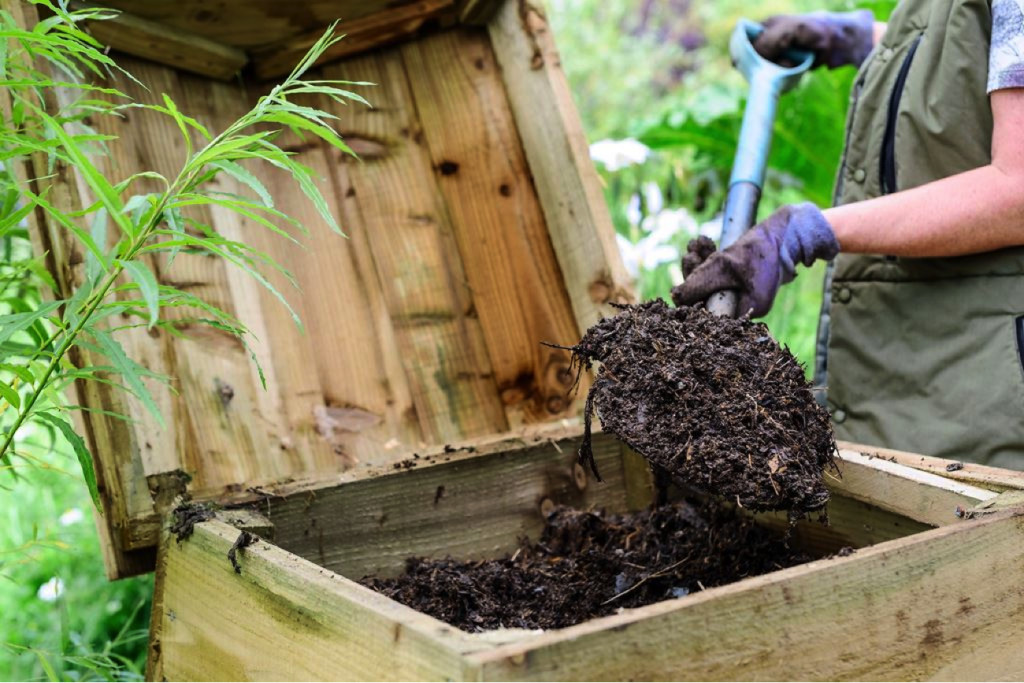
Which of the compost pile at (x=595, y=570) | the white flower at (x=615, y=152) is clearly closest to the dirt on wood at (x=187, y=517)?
the compost pile at (x=595, y=570)

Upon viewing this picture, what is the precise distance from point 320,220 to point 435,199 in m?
0.26


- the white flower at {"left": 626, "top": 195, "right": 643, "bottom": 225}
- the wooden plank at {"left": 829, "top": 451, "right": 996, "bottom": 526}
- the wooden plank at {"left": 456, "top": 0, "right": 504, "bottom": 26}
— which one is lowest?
the wooden plank at {"left": 829, "top": 451, "right": 996, "bottom": 526}

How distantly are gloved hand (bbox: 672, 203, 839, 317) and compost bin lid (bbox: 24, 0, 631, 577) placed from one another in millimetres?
321

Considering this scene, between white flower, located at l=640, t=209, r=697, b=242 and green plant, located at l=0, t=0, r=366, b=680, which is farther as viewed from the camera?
white flower, located at l=640, t=209, r=697, b=242

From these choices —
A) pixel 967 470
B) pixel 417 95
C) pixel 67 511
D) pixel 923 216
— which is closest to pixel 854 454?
pixel 967 470

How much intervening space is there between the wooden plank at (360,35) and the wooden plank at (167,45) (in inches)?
2.3

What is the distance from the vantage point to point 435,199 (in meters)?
2.22

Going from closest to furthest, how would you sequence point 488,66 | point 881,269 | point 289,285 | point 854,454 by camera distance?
point 854,454 → point 881,269 → point 289,285 → point 488,66

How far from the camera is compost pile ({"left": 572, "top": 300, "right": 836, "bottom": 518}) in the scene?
1.25 m

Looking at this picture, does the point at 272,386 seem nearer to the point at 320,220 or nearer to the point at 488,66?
the point at 320,220

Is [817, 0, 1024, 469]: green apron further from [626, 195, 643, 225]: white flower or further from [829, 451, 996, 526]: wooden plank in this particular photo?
[626, 195, 643, 225]: white flower

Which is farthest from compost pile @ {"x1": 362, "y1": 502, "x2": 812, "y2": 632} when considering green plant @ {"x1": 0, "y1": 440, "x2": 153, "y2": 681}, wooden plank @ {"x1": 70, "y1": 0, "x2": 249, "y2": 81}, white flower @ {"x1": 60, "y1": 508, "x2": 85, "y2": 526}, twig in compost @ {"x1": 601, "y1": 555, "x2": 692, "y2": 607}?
white flower @ {"x1": 60, "y1": 508, "x2": 85, "y2": 526}

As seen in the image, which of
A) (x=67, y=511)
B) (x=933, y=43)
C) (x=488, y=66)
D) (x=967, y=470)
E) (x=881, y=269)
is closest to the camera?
(x=967, y=470)

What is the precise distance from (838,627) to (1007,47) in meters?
0.98
